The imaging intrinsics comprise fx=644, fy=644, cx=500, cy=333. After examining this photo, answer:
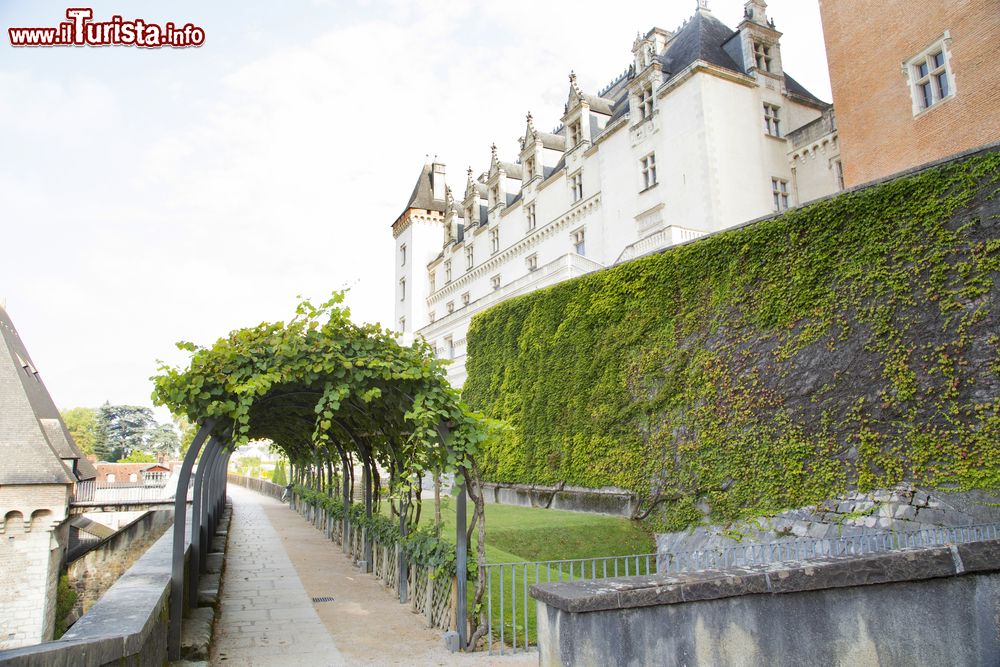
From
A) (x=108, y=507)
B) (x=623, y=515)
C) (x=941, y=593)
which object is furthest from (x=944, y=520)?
(x=108, y=507)

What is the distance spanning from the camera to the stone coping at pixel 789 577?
3510 millimetres

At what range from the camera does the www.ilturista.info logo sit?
5.84 m

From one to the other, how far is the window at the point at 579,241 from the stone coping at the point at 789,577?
2683 cm

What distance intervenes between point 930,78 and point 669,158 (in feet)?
30.8

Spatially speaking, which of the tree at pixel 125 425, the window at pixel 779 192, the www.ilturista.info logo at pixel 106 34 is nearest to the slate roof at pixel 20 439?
the www.ilturista.info logo at pixel 106 34

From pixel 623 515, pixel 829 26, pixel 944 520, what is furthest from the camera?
pixel 829 26

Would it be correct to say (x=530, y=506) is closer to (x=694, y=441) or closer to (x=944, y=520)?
(x=694, y=441)

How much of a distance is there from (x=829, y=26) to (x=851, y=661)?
22.0m

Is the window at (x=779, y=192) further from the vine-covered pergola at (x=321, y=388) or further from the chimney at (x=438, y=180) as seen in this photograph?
the chimney at (x=438, y=180)

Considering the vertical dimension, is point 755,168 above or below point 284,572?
above

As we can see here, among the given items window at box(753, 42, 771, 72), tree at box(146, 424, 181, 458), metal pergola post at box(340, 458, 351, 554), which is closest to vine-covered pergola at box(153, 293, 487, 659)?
metal pergola post at box(340, 458, 351, 554)

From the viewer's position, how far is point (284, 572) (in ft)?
39.7

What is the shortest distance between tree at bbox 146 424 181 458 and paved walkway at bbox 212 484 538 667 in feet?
313

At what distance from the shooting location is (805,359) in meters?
12.2
